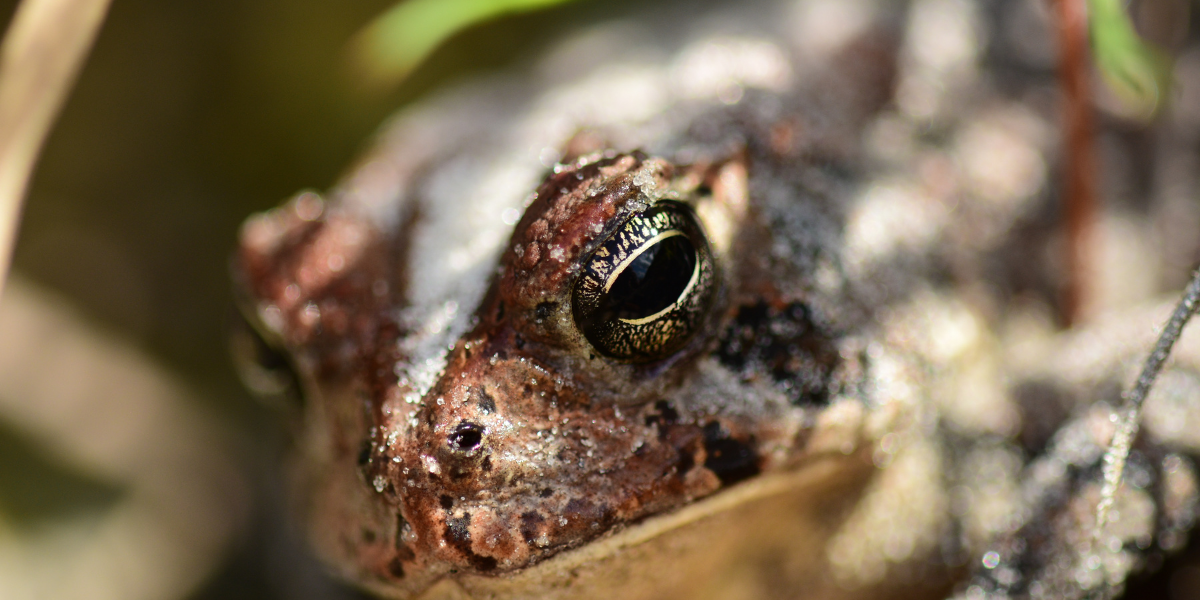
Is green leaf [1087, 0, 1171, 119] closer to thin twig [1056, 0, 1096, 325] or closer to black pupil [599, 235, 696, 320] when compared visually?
thin twig [1056, 0, 1096, 325]

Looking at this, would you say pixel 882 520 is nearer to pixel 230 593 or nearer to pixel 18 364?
pixel 230 593

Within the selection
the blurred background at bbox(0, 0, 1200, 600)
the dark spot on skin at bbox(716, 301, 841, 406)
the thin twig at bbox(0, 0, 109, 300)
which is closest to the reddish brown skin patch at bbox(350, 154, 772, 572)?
the dark spot on skin at bbox(716, 301, 841, 406)

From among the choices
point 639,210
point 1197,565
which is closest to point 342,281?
point 639,210

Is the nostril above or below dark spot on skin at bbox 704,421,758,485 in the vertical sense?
below

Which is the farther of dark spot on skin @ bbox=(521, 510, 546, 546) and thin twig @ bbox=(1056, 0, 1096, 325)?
thin twig @ bbox=(1056, 0, 1096, 325)

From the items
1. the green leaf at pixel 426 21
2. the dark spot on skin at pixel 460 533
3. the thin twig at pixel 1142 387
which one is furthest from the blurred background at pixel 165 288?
the thin twig at pixel 1142 387

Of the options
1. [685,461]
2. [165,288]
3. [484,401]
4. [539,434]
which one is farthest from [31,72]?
[685,461]
